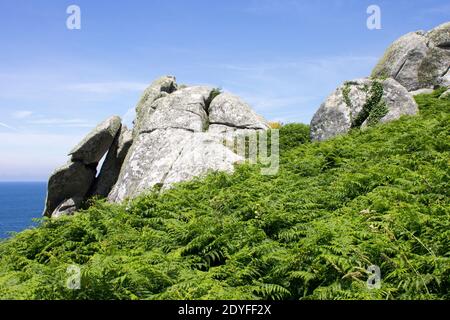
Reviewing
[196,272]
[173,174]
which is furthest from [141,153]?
[196,272]

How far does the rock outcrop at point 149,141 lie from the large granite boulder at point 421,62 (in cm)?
1170

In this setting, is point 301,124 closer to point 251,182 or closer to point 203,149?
point 203,149

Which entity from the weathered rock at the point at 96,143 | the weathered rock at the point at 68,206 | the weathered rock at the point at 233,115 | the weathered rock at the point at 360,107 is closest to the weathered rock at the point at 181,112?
the weathered rock at the point at 233,115

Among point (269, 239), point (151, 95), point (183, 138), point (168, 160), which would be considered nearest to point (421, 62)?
point (151, 95)

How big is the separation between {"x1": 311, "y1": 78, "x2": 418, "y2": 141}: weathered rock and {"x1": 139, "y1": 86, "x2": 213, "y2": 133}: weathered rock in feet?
18.5

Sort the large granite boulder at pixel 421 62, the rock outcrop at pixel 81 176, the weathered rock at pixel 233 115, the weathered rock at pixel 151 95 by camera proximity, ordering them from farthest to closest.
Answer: the large granite boulder at pixel 421 62
the weathered rock at pixel 151 95
the rock outcrop at pixel 81 176
the weathered rock at pixel 233 115

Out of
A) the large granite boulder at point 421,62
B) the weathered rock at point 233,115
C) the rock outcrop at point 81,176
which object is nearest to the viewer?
the weathered rock at point 233,115

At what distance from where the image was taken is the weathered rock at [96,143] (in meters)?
22.2

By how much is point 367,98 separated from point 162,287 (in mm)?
16600

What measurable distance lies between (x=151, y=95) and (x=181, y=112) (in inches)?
165

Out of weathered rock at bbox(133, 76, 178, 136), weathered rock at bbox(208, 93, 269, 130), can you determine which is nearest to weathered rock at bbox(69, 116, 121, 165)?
weathered rock at bbox(133, 76, 178, 136)

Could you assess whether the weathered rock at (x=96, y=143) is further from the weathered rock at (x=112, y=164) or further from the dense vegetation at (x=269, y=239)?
the dense vegetation at (x=269, y=239)

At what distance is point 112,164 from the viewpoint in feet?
77.3

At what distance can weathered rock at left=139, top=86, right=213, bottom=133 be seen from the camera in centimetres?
2066
